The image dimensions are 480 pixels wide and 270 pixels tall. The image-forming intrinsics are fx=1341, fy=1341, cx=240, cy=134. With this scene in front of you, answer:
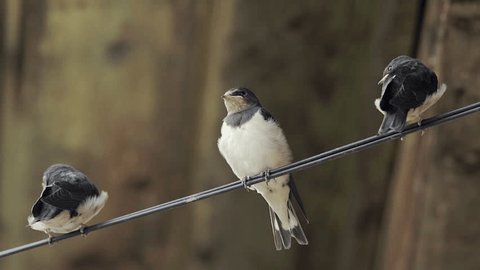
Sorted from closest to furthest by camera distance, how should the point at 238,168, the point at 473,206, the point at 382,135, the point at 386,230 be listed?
1. the point at 382,135
2. the point at 238,168
3. the point at 473,206
4. the point at 386,230

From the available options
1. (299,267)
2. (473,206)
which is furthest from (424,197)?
(299,267)

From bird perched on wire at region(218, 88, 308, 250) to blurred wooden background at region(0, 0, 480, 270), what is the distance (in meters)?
1.40

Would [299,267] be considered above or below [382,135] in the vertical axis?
below

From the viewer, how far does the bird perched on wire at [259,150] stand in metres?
4.82

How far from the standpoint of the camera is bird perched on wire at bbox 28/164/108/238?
4.50 meters

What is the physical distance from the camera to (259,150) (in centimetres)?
482

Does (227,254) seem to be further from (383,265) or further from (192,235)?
(383,265)

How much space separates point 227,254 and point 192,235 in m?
0.20

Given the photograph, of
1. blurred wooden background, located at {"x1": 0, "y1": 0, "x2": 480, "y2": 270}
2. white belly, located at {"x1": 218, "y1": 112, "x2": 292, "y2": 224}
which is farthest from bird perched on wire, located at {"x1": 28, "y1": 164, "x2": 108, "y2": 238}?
blurred wooden background, located at {"x1": 0, "y1": 0, "x2": 480, "y2": 270}

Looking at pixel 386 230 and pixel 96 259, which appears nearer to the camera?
pixel 96 259

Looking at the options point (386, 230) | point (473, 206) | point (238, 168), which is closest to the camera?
point (238, 168)

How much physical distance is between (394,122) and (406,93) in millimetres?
173

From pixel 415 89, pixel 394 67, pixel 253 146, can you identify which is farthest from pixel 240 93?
pixel 415 89

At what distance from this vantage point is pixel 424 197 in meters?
6.61
